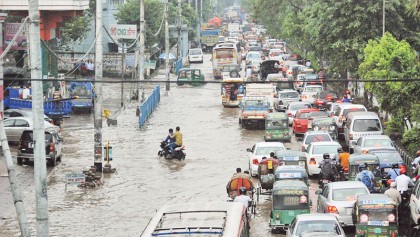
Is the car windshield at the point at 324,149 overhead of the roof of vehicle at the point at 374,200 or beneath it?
beneath

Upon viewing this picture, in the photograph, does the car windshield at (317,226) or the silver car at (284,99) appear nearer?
the car windshield at (317,226)

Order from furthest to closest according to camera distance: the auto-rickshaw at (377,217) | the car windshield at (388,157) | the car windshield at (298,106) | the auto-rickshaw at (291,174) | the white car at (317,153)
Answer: the car windshield at (298,106) → the white car at (317,153) → the car windshield at (388,157) → the auto-rickshaw at (291,174) → the auto-rickshaw at (377,217)

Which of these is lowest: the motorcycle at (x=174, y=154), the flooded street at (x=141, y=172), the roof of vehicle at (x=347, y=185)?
the flooded street at (x=141, y=172)

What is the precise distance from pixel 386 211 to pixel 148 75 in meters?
61.3

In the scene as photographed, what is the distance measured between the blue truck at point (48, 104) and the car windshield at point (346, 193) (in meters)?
28.6

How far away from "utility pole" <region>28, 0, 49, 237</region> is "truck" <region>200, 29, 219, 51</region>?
4037 inches

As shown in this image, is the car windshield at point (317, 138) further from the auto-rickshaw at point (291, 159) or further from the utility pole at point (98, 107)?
the utility pole at point (98, 107)

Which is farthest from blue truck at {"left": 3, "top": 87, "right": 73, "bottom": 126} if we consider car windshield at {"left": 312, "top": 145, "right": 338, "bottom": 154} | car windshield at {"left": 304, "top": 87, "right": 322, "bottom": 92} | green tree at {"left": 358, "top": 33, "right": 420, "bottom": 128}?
car windshield at {"left": 312, "top": 145, "right": 338, "bottom": 154}

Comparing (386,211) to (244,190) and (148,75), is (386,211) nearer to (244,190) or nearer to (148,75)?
(244,190)

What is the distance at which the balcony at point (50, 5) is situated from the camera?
47875 millimetres

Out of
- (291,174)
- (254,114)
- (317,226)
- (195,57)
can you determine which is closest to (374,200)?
(317,226)

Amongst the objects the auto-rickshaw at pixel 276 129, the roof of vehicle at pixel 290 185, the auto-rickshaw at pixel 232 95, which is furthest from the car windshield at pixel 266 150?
the auto-rickshaw at pixel 232 95

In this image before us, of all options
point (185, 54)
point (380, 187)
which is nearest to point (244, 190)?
point (380, 187)

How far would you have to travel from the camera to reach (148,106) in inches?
2365
